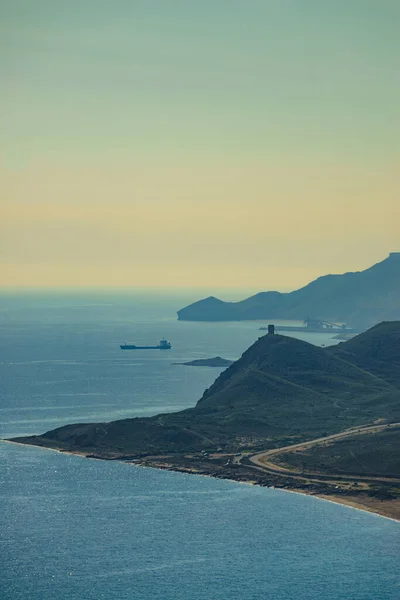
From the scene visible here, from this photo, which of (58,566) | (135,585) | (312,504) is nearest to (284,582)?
(135,585)

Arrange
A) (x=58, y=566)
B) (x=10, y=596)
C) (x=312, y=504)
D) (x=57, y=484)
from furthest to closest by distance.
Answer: (x=57, y=484) → (x=312, y=504) → (x=58, y=566) → (x=10, y=596)

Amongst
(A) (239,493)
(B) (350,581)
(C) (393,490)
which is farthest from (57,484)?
(B) (350,581)

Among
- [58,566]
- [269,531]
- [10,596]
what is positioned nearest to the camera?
[10,596]

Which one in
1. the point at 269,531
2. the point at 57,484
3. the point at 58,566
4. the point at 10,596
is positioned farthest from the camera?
the point at 57,484

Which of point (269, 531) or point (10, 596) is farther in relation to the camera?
point (269, 531)

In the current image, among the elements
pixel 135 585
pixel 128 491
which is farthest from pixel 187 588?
pixel 128 491

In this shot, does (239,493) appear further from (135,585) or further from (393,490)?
(135,585)

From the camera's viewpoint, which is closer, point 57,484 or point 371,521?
point 371,521

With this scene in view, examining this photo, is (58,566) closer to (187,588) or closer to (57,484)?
(187,588)

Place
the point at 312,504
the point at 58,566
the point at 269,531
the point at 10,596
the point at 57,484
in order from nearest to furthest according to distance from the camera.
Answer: the point at 10,596
the point at 58,566
the point at 269,531
the point at 312,504
the point at 57,484
